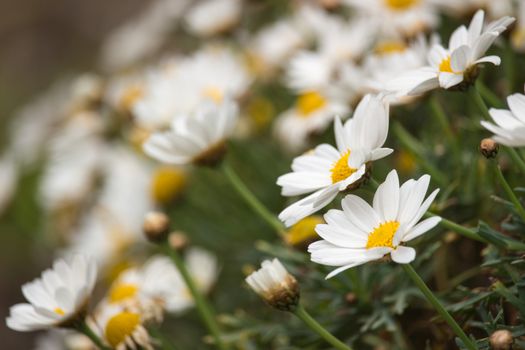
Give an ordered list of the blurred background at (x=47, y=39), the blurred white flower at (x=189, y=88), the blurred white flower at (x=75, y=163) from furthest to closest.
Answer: the blurred background at (x=47, y=39) < the blurred white flower at (x=75, y=163) < the blurred white flower at (x=189, y=88)

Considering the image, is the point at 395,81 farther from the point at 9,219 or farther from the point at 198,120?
the point at 9,219

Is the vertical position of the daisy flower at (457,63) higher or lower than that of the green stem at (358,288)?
higher

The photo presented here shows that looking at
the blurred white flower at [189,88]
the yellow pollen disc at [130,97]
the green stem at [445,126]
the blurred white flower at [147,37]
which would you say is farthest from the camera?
the blurred white flower at [147,37]

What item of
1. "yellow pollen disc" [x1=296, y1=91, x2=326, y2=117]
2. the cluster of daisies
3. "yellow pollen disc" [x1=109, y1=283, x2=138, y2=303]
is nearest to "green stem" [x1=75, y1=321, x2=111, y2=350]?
the cluster of daisies

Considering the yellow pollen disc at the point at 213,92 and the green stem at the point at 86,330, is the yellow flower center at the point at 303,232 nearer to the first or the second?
the green stem at the point at 86,330

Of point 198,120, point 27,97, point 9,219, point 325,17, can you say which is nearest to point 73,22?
point 27,97

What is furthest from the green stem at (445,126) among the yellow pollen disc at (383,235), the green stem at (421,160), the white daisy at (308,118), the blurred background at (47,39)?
the blurred background at (47,39)
